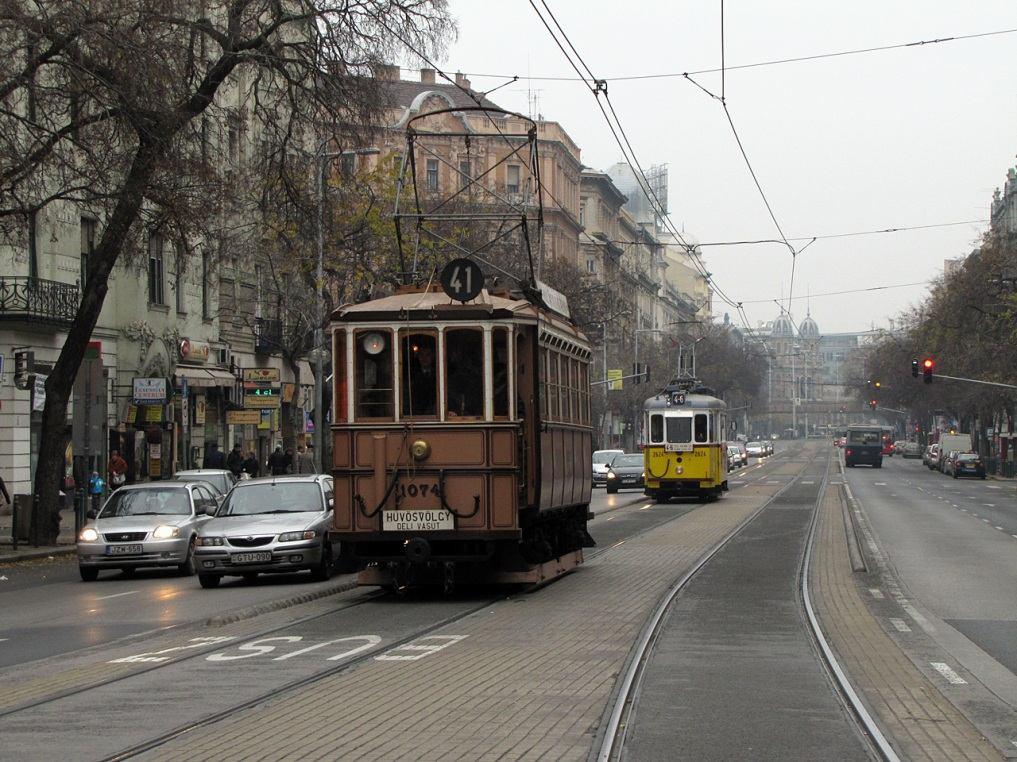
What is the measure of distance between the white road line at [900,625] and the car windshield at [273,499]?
8721 mm

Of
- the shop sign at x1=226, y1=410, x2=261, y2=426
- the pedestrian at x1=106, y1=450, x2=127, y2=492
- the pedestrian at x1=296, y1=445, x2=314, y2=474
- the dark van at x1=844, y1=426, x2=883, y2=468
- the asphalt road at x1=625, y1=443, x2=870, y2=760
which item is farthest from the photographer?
the dark van at x1=844, y1=426, x2=883, y2=468

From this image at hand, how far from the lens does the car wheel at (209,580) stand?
2088 centimetres

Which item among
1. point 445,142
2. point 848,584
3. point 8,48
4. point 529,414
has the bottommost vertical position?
point 848,584

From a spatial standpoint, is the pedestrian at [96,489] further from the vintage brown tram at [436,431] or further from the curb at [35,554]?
the vintage brown tram at [436,431]

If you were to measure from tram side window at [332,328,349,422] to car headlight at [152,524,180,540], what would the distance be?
6920 mm

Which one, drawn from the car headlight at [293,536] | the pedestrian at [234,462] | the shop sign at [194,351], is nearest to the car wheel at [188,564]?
the car headlight at [293,536]

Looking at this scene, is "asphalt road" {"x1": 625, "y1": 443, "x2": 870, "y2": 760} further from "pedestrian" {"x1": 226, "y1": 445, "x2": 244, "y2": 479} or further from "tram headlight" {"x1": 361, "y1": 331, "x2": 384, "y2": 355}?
"pedestrian" {"x1": 226, "y1": 445, "x2": 244, "y2": 479}

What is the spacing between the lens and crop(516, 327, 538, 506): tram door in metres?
17.6

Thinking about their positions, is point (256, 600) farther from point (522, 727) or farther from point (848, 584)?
point (522, 727)

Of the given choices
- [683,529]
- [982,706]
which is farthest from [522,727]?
[683,529]

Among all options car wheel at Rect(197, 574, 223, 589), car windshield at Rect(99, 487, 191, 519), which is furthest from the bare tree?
car wheel at Rect(197, 574, 223, 589)

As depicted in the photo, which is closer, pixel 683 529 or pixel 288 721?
pixel 288 721

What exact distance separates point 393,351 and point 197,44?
11213 millimetres

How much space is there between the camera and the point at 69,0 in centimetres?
2320
